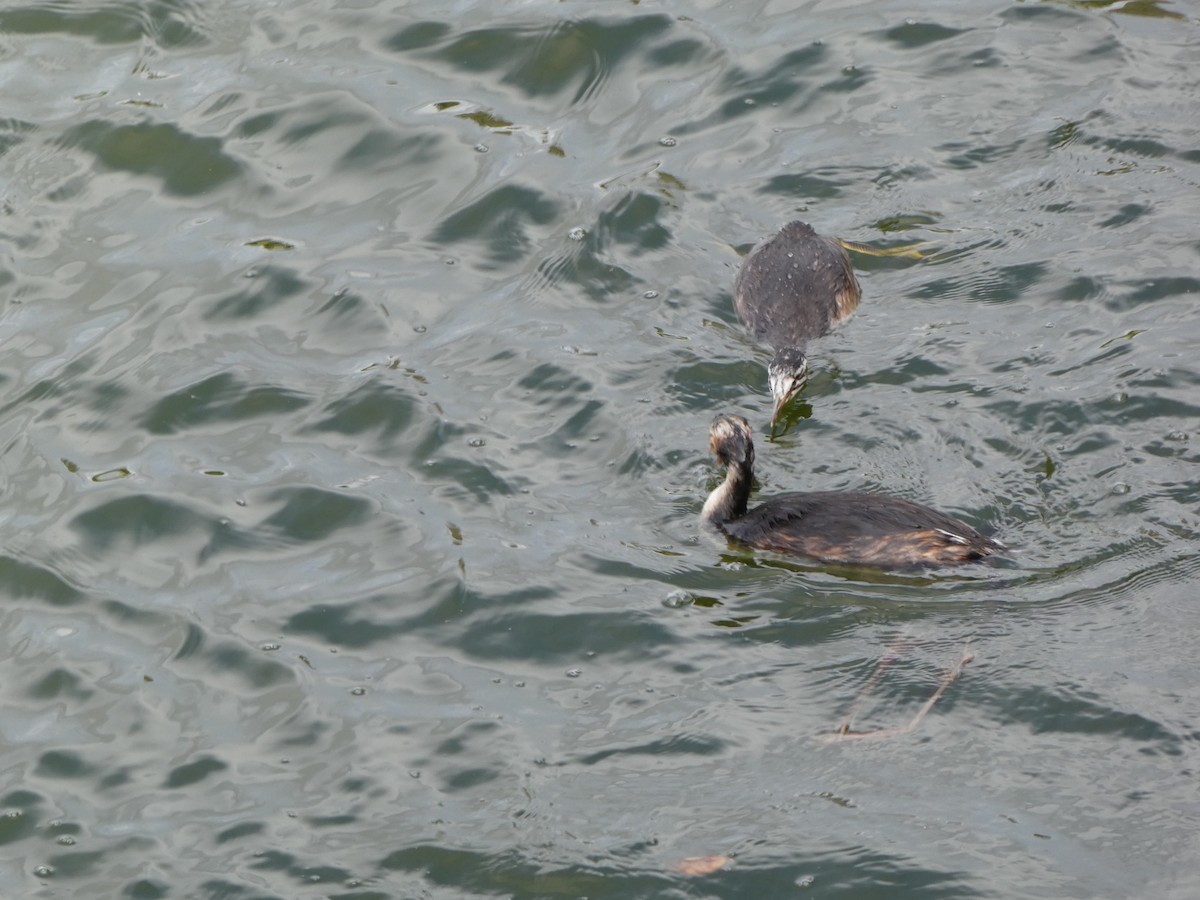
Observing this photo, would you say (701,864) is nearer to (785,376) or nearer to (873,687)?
(873,687)

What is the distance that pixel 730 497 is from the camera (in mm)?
7938

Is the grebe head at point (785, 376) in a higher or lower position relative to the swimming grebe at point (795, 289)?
lower

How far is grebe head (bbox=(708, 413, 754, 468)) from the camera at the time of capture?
7.87 metres

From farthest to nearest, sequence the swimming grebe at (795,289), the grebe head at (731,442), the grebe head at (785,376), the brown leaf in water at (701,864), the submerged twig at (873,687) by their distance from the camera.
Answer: the swimming grebe at (795,289), the grebe head at (785,376), the grebe head at (731,442), the submerged twig at (873,687), the brown leaf in water at (701,864)

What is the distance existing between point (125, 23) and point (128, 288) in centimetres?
308

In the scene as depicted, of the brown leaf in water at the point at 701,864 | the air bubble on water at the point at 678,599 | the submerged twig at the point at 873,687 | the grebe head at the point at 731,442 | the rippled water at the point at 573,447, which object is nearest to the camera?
the brown leaf in water at the point at 701,864

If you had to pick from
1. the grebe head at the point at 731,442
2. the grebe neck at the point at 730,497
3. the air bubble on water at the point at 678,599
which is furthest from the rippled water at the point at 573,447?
the grebe head at the point at 731,442

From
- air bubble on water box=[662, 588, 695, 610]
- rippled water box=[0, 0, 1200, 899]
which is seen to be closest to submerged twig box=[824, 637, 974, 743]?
rippled water box=[0, 0, 1200, 899]

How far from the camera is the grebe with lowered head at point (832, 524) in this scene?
742 centimetres

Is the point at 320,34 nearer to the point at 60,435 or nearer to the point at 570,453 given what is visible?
the point at 60,435

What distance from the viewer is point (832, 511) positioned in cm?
766

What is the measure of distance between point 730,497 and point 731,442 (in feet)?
0.89

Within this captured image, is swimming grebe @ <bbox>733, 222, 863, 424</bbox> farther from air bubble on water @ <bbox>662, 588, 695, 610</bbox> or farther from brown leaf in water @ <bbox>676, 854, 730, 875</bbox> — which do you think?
brown leaf in water @ <bbox>676, 854, 730, 875</bbox>

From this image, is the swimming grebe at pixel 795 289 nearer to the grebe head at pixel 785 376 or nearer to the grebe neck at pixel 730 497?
the grebe head at pixel 785 376
